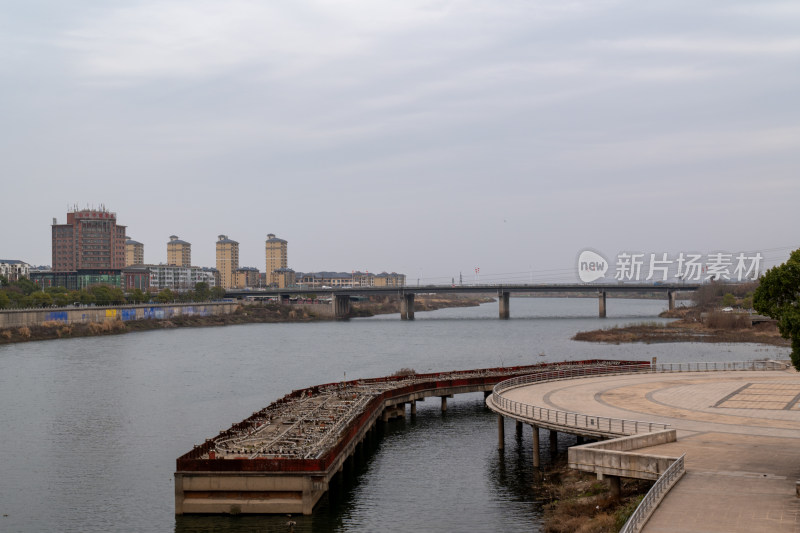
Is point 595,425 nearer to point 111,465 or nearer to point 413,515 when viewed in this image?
point 413,515

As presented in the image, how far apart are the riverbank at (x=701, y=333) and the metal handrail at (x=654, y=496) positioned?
339ft

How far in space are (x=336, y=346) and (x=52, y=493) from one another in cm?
9305

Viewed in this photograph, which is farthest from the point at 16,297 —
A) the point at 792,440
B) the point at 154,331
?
the point at 792,440

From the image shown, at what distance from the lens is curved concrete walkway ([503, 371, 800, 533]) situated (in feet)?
86.5

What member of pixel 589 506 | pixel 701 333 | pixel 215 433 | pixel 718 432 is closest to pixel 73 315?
pixel 701 333

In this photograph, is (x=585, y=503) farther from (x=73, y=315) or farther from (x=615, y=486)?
(x=73, y=315)

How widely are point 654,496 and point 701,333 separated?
127m

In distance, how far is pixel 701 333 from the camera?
14638 cm

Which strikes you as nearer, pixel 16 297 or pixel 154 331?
pixel 154 331

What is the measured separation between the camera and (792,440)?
38.0m

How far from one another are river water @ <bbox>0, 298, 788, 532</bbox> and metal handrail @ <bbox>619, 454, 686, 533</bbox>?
7.68 meters

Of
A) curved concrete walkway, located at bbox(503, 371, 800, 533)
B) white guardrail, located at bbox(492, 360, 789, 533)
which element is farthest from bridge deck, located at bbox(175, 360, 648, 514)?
curved concrete walkway, located at bbox(503, 371, 800, 533)

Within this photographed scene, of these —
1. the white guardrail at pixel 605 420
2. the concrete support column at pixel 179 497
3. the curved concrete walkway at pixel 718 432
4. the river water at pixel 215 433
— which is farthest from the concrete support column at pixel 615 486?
the concrete support column at pixel 179 497

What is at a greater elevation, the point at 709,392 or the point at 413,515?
the point at 709,392
